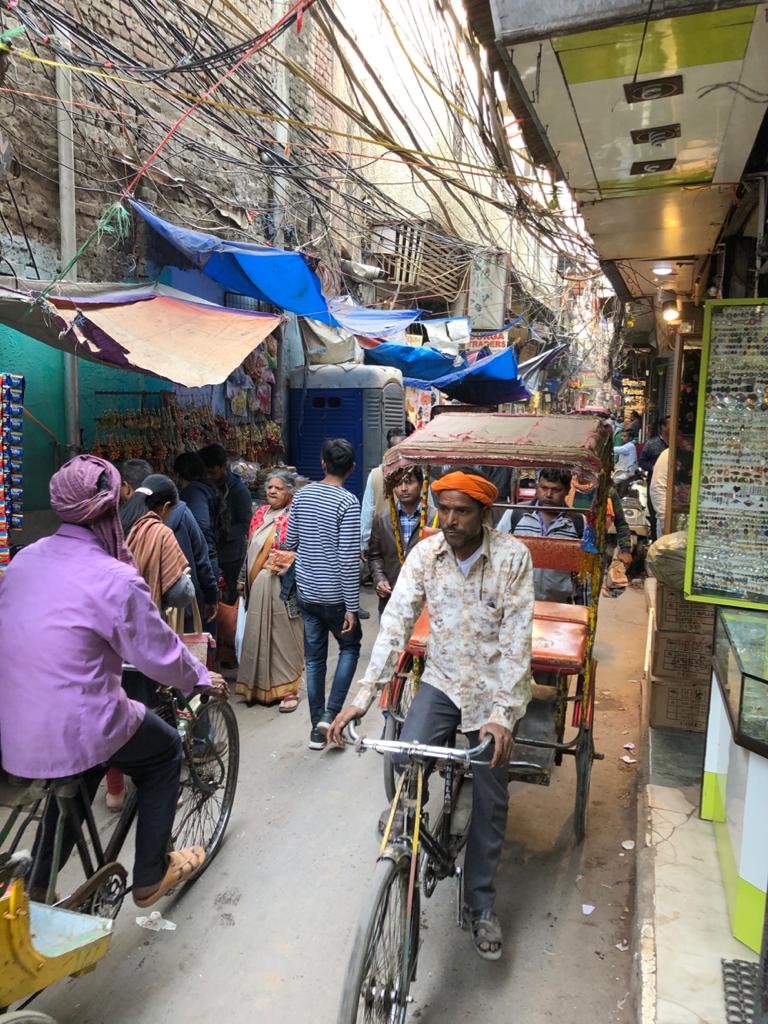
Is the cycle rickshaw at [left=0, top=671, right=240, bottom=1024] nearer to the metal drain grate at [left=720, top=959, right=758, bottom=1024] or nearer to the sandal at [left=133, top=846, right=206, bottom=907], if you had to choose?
the sandal at [left=133, top=846, right=206, bottom=907]

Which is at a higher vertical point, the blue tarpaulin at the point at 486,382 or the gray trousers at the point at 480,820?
the blue tarpaulin at the point at 486,382

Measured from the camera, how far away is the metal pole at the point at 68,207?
21.1 feet

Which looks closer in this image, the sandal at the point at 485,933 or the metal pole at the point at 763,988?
the metal pole at the point at 763,988

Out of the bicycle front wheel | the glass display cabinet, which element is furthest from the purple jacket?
the glass display cabinet

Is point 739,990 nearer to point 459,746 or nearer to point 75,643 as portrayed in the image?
point 459,746

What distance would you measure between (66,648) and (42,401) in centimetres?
447

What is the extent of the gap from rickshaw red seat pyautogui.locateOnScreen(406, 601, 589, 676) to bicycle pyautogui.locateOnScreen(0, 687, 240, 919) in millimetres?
1095

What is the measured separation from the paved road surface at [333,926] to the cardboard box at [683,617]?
1044 mm

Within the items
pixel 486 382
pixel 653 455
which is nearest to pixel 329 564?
pixel 486 382

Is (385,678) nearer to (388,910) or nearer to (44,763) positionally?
(388,910)

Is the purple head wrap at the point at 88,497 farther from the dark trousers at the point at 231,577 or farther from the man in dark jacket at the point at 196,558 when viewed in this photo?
the dark trousers at the point at 231,577

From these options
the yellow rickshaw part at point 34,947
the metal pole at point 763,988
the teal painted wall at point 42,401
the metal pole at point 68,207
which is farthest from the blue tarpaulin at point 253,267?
the metal pole at point 763,988

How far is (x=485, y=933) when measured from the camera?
296 centimetres

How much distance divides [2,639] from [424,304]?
51.7 feet
